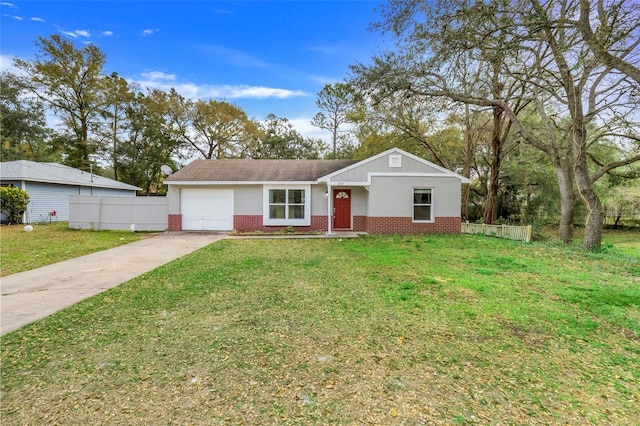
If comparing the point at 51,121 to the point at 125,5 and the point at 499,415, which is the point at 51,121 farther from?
the point at 499,415

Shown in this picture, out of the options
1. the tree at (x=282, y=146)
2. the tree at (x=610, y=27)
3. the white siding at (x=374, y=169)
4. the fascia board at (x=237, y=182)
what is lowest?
the fascia board at (x=237, y=182)

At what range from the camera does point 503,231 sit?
13.0 m

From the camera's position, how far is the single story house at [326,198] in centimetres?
1283

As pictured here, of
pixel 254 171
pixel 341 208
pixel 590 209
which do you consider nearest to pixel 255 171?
pixel 254 171

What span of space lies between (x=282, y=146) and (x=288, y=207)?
1590 centimetres

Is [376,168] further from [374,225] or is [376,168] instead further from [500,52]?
[500,52]

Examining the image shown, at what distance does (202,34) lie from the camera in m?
13.3

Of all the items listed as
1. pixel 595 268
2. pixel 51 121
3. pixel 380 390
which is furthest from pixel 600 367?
pixel 51 121

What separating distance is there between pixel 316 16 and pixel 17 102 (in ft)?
94.6

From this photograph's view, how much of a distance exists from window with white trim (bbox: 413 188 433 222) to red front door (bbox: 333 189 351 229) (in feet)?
9.73

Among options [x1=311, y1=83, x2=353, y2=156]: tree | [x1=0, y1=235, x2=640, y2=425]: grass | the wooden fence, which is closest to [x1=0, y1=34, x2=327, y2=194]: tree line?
[x1=311, y1=83, x2=353, y2=156]: tree

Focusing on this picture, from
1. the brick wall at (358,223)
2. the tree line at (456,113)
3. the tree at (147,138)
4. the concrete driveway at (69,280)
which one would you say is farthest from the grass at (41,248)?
the tree at (147,138)

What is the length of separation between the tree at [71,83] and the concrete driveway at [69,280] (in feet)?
74.8

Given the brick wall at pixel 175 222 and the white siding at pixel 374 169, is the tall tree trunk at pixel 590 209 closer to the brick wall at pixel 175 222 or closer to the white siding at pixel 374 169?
the white siding at pixel 374 169
